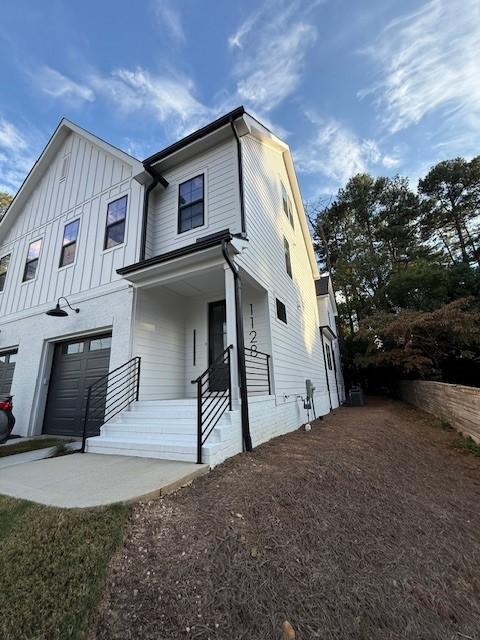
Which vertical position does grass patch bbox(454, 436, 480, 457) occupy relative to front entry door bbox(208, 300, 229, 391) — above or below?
below

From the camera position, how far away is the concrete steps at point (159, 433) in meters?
3.85

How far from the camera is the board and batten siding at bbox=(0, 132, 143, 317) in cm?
720

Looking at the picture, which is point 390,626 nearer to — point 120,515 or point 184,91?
point 120,515

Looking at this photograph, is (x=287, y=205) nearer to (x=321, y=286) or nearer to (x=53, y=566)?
(x=321, y=286)

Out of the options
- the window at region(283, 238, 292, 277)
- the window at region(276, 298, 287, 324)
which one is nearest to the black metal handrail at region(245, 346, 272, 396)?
the window at region(276, 298, 287, 324)

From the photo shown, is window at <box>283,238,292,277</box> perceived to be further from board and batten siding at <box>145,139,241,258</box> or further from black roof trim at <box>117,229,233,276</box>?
black roof trim at <box>117,229,233,276</box>

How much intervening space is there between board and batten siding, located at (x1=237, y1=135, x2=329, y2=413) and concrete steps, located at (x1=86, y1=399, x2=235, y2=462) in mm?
2293

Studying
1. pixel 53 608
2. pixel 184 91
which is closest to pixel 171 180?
pixel 184 91

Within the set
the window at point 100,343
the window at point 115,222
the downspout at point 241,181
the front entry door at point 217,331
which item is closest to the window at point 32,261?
the window at point 115,222

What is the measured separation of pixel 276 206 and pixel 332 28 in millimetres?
5412

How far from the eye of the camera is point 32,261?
8.95 metres

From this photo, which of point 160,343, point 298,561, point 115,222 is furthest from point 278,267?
point 298,561

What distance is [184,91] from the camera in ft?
31.0

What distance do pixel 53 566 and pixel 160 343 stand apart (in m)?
5.11
